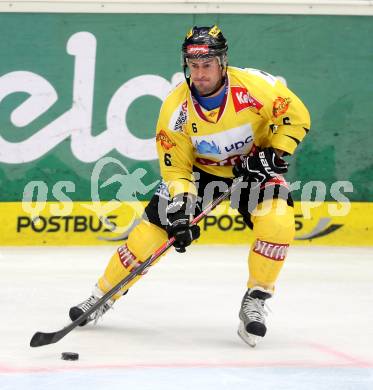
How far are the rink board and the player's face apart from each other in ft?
10.2

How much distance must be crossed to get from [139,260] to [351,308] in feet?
4.38

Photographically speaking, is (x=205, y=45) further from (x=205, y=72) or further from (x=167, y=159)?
(x=167, y=159)

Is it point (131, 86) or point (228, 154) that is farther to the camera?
point (131, 86)

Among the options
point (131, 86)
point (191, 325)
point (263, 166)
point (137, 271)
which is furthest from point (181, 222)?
point (131, 86)

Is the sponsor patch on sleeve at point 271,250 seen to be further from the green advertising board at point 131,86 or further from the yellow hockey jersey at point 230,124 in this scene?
the green advertising board at point 131,86

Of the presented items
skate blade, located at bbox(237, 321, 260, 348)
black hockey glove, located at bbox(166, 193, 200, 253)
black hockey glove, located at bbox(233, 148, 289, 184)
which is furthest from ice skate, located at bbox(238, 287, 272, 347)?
black hockey glove, located at bbox(233, 148, 289, 184)

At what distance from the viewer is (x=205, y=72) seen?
4973 millimetres

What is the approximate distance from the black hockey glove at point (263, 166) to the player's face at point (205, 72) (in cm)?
36

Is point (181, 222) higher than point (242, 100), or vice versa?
point (242, 100)

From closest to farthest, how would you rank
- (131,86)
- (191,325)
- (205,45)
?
1. (205,45)
2. (191,325)
3. (131,86)

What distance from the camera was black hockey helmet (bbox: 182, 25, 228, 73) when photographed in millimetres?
4938

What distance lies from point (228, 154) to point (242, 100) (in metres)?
0.26

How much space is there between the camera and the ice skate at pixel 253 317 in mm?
4898

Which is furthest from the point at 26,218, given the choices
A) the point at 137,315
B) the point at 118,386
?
the point at 118,386
